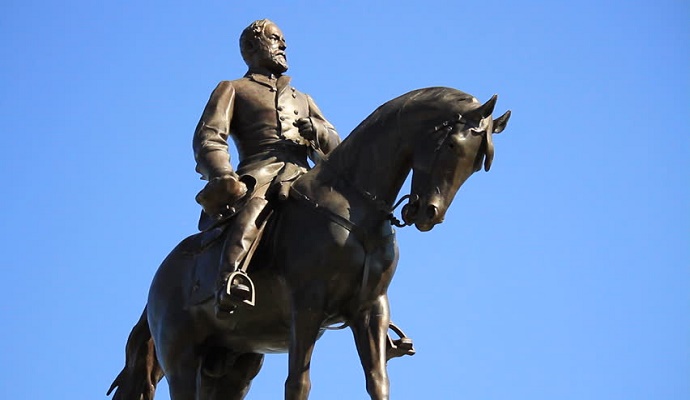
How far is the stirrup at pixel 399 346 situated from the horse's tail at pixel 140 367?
2465 mm

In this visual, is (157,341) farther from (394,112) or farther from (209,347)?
(394,112)

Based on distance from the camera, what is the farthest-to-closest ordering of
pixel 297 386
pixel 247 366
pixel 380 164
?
pixel 247 366
pixel 380 164
pixel 297 386

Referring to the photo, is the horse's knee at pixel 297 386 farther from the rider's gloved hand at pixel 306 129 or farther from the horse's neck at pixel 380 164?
the rider's gloved hand at pixel 306 129

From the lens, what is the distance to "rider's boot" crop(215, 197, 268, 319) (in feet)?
41.9

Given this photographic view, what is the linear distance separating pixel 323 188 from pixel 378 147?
0.62m

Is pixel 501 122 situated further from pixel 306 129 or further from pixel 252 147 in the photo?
pixel 252 147

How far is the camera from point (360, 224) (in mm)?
12859

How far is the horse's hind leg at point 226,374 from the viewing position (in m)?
14.2

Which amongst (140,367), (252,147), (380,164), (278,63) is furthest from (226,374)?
(278,63)

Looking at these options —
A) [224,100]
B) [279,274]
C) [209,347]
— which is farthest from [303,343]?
[224,100]

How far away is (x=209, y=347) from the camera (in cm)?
A: 1412

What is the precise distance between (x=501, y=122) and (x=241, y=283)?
2583 mm

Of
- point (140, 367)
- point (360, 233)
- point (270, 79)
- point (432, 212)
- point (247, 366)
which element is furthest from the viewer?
point (140, 367)

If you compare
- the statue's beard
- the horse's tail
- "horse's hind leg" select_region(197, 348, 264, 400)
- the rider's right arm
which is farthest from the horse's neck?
the horse's tail
